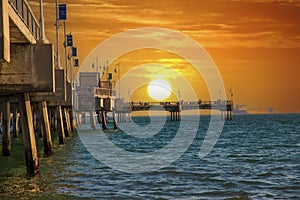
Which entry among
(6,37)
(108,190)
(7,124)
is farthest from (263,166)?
(6,37)

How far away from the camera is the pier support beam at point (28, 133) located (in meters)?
23.7

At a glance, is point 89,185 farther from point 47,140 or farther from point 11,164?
point 47,140

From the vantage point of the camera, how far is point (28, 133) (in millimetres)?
24000

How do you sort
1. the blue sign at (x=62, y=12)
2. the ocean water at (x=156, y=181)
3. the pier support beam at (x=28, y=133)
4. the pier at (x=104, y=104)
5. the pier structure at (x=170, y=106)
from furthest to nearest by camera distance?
1. the pier structure at (x=170, y=106)
2. the pier at (x=104, y=104)
3. the blue sign at (x=62, y=12)
4. the pier support beam at (x=28, y=133)
5. the ocean water at (x=156, y=181)

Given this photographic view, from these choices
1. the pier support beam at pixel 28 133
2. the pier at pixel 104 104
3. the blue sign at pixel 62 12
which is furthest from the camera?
the pier at pixel 104 104

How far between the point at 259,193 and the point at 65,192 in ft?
23.4

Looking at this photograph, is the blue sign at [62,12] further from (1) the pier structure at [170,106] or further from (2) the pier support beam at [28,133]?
(1) the pier structure at [170,106]

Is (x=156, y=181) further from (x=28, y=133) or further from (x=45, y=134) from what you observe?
(x=45, y=134)

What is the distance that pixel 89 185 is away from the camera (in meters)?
22.2

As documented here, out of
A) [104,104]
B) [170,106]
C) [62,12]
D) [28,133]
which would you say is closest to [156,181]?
[28,133]

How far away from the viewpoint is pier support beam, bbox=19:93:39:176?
23.7 meters

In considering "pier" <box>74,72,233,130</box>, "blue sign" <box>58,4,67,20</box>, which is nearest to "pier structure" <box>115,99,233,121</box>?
"pier" <box>74,72,233,130</box>

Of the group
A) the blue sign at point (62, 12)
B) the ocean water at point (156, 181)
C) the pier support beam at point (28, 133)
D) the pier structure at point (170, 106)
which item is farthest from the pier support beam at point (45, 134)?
the pier structure at point (170, 106)

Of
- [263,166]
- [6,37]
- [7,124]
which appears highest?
[6,37]
